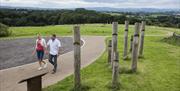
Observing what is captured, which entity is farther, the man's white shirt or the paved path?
the man's white shirt

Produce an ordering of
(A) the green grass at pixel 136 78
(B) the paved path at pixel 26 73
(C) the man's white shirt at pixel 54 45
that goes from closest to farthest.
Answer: (A) the green grass at pixel 136 78, (B) the paved path at pixel 26 73, (C) the man's white shirt at pixel 54 45

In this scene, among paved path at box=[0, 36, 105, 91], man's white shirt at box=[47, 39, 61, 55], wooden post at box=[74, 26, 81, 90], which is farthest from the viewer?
man's white shirt at box=[47, 39, 61, 55]

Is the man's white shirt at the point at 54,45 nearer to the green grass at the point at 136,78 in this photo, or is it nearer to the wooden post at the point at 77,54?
the green grass at the point at 136,78

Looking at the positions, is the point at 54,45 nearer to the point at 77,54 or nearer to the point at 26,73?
Result: the point at 26,73

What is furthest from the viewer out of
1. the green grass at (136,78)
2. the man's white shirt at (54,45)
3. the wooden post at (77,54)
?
the man's white shirt at (54,45)

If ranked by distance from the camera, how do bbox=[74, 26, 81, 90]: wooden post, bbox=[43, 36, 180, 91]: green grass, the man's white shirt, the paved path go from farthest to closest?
the man's white shirt
the paved path
bbox=[43, 36, 180, 91]: green grass
bbox=[74, 26, 81, 90]: wooden post

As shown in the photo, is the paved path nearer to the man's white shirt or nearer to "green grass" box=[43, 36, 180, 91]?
"green grass" box=[43, 36, 180, 91]

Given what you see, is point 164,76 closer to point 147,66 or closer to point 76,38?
point 147,66

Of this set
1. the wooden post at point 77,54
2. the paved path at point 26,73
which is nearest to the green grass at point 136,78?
the wooden post at point 77,54

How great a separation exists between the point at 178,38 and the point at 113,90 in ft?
69.9

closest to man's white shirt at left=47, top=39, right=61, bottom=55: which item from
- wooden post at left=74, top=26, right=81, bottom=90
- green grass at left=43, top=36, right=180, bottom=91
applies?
green grass at left=43, top=36, right=180, bottom=91

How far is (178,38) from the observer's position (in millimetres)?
29625

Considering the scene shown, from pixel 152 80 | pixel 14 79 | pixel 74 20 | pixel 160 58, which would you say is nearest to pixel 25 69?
pixel 14 79

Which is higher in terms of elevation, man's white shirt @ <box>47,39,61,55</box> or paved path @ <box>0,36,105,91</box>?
man's white shirt @ <box>47,39,61,55</box>
